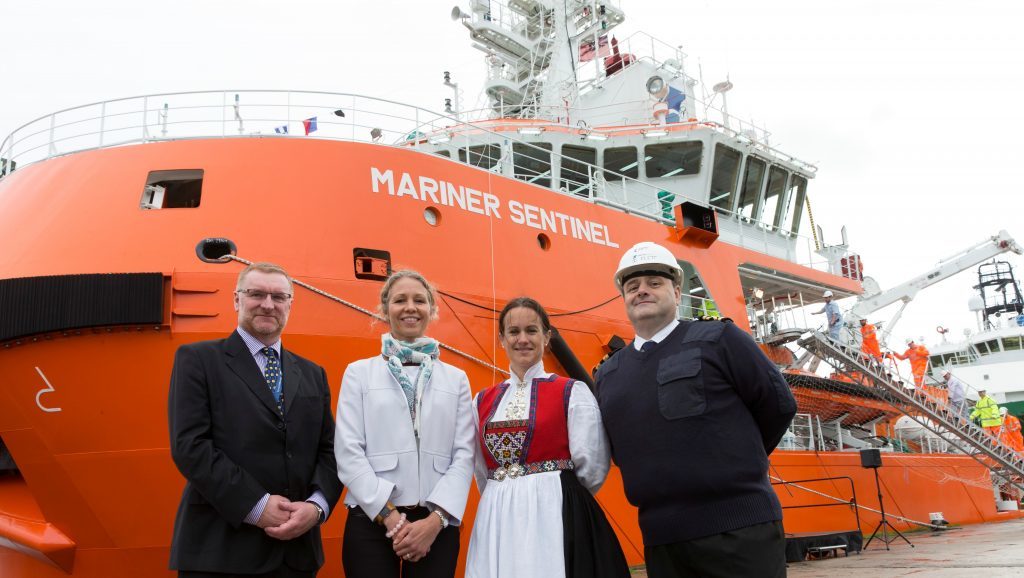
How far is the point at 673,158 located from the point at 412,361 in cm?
827

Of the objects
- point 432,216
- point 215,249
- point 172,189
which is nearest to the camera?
point 215,249

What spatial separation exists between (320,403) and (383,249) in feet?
8.80

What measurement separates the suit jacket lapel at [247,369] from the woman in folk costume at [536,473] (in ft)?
2.90

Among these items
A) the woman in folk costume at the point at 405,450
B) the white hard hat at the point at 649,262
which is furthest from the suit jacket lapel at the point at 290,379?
the white hard hat at the point at 649,262

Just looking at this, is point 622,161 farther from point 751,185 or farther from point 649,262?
point 649,262

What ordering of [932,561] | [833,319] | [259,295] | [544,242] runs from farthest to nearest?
[833,319] → [544,242] → [932,561] → [259,295]

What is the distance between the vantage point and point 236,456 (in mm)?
2932

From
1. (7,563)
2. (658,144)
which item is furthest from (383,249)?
(658,144)

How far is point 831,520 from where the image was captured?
31.0 feet

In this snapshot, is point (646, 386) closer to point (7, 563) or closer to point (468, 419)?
point (468, 419)

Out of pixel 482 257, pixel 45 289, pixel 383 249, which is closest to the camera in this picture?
pixel 45 289

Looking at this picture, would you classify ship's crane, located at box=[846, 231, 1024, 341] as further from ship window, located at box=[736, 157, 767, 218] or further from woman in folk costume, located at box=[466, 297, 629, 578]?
woman in folk costume, located at box=[466, 297, 629, 578]

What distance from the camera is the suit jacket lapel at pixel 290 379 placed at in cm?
312

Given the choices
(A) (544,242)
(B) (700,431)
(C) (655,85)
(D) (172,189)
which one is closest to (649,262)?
(B) (700,431)
